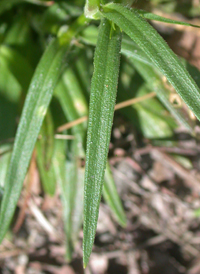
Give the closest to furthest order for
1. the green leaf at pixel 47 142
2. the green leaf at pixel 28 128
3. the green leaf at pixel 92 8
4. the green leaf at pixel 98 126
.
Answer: the green leaf at pixel 98 126, the green leaf at pixel 92 8, the green leaf at pixel 28 128, the green leaf at pixel 47 142

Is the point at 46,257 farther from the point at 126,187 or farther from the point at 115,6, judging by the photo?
the point at 115,6

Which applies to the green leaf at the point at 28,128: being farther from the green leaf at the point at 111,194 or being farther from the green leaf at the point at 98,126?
the green leaf at the point at 111,194

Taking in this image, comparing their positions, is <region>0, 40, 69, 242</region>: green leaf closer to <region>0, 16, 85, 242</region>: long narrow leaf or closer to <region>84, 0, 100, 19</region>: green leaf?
<region>0, 16, 85, 242</region>: long narrow leaf

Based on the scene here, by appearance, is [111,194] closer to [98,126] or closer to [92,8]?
[98,126]

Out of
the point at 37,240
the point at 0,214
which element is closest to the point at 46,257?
the point at 37,240

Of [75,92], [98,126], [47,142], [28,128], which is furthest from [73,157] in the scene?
[98,126]

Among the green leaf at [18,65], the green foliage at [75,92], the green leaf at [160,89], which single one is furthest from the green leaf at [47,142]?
the green leaf at [160,89]

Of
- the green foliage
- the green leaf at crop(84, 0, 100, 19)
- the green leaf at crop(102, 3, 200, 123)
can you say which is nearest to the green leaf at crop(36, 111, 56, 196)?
the green foliage
